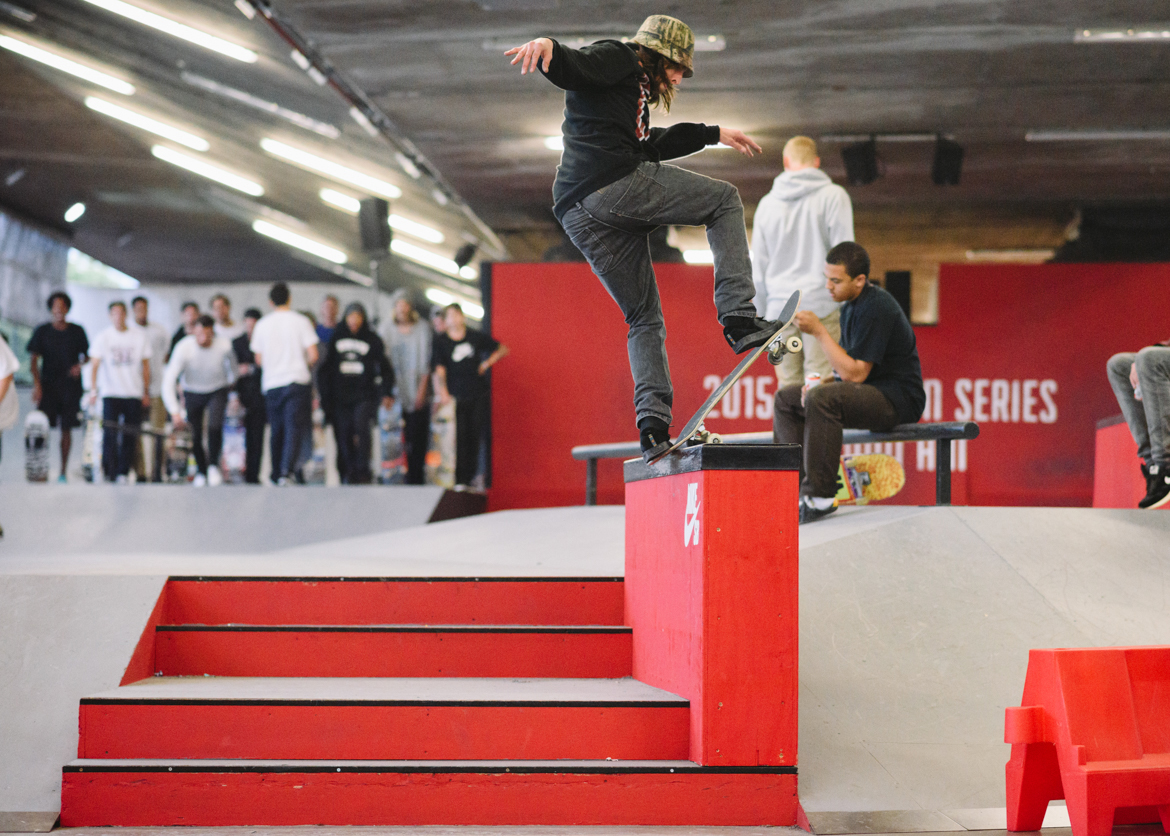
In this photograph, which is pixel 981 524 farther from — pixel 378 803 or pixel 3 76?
pixel 3 76

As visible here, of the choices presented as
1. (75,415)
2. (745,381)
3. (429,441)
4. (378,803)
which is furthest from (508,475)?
(378,803)

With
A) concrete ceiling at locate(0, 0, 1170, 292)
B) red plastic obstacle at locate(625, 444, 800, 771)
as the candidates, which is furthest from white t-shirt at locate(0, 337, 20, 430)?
red plastic obstacle at locate(625, 444, 800, 771)

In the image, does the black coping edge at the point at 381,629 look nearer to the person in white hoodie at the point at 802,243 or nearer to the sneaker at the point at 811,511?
the sneaker at the point at 811,511

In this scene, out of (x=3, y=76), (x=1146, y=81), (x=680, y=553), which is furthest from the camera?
(x=3, y=76)

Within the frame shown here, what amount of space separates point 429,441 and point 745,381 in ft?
8.72

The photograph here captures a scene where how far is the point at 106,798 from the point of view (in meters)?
2.55

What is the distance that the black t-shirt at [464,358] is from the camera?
7570mm

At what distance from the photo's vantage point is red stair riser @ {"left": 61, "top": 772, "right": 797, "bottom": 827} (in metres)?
2.54

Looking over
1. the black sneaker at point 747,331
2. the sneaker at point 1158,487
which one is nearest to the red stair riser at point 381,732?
the black sneaker at point 747,331

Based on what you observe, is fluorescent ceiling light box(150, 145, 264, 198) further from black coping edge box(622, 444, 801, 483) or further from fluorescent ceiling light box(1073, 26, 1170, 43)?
black coping edge box(622, 444, 801, 483)

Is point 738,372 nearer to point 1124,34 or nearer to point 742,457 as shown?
point 742,457

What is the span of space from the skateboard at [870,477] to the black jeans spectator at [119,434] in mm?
5783

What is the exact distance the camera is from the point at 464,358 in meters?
7.62

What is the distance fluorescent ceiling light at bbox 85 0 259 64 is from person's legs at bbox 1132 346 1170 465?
22.0 ft
